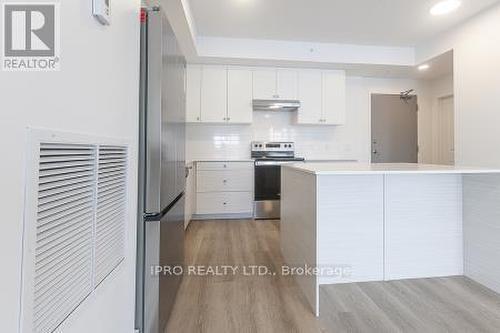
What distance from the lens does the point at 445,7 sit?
295 cm

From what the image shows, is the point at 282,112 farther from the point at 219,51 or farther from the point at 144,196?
the point at 144,196

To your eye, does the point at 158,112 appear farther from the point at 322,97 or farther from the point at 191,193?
the point at 322,97

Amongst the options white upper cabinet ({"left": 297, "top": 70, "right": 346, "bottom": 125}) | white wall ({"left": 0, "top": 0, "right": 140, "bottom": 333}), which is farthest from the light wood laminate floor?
white upper cabinet ({"left": 297, "top": 70, "right": 346, "bottom": 125})

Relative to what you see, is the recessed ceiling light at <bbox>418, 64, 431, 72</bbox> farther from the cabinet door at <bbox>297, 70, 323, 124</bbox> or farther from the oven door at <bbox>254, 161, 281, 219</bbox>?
the oven door at <bbox>254, 161, 281, 219</bbox>

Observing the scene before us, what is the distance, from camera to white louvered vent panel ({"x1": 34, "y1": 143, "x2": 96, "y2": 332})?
2.01 feet

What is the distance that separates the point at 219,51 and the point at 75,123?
340 centimetres

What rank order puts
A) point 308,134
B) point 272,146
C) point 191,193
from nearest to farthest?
point 191,193 < point 272,146 < point 308,134

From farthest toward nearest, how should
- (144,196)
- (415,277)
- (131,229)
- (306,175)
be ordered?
1. (415,277)
2. (306,175)
3. (144,196)
4. (131,229)

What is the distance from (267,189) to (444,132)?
344 cm

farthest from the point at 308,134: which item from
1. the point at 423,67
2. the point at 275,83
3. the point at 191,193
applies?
the point at 191,193

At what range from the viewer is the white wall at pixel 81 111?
0.53 meters

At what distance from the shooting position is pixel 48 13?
669mm

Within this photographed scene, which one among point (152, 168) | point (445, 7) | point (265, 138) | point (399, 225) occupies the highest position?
point (445, 7)

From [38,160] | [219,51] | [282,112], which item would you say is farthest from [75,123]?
[282,112]
